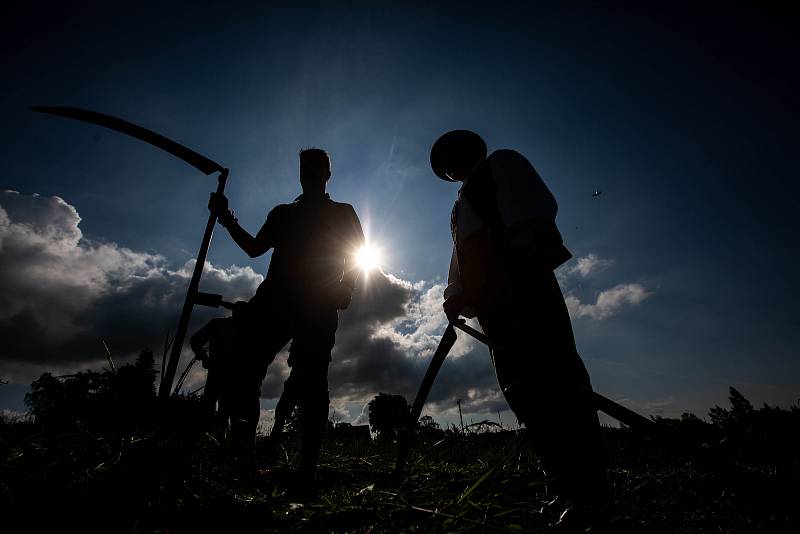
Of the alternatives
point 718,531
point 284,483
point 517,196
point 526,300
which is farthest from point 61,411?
point 718,531

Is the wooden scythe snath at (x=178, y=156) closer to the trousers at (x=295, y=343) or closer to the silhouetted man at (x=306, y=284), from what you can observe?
the silhouetted man at (x=306, y=284)

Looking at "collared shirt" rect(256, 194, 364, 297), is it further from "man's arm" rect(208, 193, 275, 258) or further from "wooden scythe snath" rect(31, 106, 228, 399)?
"wooden scythe snath" rect(31, 106, 228, 399)

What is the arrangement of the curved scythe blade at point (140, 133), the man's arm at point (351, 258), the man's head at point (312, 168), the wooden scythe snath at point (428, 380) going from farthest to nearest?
the man's head at point (312, 168) → the man's arm at point (351, 258) → the curved scythe blade at point (140, 133) → the wooden scythe snath at point (428, 380)

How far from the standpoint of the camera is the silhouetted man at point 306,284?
303 cm

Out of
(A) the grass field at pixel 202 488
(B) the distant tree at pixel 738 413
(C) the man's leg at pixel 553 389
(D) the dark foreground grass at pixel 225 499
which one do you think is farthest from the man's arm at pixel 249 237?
(B) the distant tree at pixel 738 413

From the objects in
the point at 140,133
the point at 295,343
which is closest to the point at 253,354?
the point at 295,343

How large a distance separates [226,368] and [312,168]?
2145mm

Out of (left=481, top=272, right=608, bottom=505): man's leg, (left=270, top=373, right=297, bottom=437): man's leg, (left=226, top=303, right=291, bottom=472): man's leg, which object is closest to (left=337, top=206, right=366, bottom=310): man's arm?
(left=226, top=303, right=291, bottom=472): man's leg

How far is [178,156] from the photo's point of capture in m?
3.46

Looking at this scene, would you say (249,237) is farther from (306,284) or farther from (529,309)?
(529,309)

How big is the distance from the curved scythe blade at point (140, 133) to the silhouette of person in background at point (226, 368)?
4.53ft

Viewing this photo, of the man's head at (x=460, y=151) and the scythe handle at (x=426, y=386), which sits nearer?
the scythe handle at (x=426, y=386)

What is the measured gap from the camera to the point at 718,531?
1.51 m

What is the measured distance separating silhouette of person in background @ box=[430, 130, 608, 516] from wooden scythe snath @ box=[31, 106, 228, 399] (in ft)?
6.30
